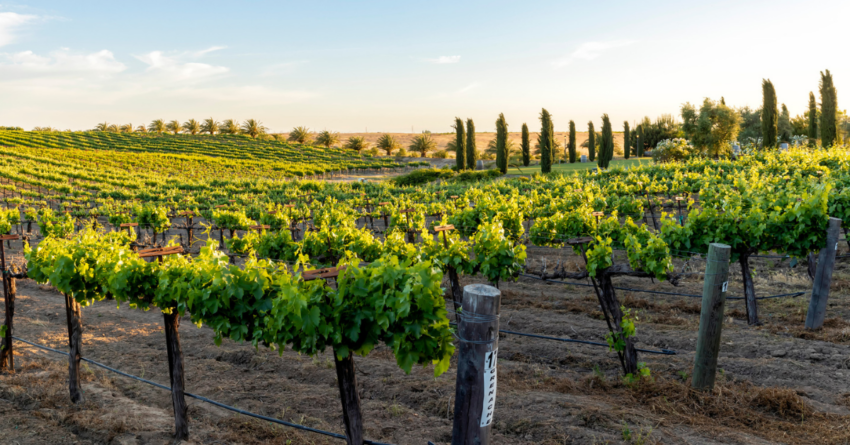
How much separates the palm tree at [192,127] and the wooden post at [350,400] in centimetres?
8999

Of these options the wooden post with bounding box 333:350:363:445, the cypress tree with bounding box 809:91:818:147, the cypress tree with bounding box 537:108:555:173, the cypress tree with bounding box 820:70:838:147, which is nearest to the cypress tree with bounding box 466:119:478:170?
the cypress tree with bounding box 537:108:555:173

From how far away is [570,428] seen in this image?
4.98 meters

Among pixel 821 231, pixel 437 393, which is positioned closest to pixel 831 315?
pixel 821 231

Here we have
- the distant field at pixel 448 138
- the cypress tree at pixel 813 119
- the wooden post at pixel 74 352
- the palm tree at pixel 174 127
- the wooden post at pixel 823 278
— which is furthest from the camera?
the distant field at pixel 448 138

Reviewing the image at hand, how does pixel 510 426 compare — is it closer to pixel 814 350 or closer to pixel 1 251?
pixel 814 350

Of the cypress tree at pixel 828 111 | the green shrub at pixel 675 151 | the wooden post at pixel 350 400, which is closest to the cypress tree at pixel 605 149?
the green shrub at pixel 675 151

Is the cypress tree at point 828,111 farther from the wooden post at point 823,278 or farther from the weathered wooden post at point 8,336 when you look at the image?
the weathered wooden post at point 8,336

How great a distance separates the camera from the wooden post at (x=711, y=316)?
18.1 ft

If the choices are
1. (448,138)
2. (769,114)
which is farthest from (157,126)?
(769,114)

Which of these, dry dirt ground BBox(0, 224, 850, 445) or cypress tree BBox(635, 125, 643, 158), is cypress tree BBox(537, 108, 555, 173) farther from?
dry dirt ground BBox(0, 224, 850, 445)

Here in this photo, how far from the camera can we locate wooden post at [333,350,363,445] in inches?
162

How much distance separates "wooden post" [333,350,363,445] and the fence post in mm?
1166

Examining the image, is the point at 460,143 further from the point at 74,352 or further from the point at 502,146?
the point at 74,352

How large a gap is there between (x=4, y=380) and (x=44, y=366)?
0.60 m
